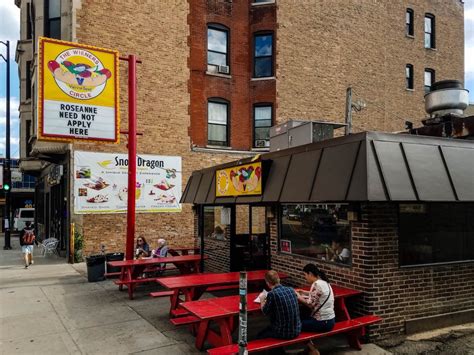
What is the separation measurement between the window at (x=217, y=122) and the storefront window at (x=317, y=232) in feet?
37.2

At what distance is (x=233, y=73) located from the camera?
20844mm

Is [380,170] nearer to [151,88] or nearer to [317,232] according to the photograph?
[317,232]

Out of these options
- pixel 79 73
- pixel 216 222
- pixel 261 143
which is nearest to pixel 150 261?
pixel 216 222

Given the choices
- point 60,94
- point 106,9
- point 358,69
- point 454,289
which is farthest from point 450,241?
point 358,69

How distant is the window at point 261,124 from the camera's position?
832 inches

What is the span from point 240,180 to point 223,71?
12000 millimetres

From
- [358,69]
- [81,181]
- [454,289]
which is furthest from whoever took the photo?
[358,69]

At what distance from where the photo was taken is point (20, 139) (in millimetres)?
22578

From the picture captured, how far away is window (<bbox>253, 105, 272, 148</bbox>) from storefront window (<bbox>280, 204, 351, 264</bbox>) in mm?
12071

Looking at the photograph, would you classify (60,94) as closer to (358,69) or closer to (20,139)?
(20,139)

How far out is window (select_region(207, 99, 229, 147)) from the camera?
2005 cm

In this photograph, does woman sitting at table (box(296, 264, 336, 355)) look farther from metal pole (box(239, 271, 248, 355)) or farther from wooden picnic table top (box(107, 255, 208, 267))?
wooden picnic table top (box(107, 255, 208, 267))

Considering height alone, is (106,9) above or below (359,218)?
above

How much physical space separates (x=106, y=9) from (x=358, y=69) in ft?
49.2
